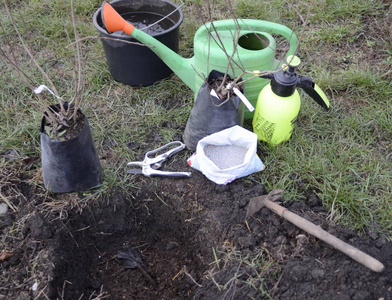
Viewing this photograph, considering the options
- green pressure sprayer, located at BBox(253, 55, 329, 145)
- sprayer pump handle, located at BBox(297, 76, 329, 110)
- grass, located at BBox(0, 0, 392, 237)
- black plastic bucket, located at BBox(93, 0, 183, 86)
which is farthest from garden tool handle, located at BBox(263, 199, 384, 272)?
black plastic bucket, located at BBox(93, 0, 183, 86)

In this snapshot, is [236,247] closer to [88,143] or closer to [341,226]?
[341,226]

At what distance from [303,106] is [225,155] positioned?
0.64 meters

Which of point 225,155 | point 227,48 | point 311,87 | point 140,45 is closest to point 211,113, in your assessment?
point 225,155

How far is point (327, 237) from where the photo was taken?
144cm

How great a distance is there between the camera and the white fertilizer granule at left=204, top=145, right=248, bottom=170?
71.7 inches

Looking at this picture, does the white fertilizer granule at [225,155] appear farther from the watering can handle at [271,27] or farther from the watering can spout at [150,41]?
the watering can handle at [271,27]

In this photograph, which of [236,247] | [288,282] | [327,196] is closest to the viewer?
[288,282]

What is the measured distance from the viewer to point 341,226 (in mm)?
1617

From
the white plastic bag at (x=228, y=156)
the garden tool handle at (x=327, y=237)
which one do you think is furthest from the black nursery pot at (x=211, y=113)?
the garden tool handle at (x=327, y=237)

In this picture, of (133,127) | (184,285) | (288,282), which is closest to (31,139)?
(133,127)

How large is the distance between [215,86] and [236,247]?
2.51 ft

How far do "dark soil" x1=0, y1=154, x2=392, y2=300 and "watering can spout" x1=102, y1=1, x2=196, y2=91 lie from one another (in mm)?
524

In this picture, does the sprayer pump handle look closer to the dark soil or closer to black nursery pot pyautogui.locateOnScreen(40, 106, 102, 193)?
the dark soil

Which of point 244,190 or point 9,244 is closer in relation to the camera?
point 9,244
